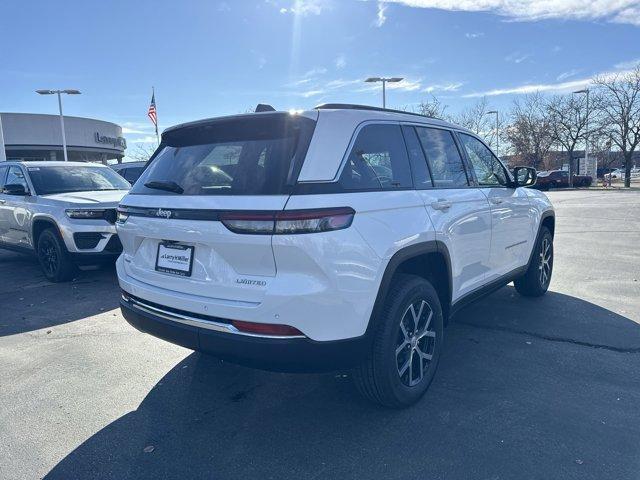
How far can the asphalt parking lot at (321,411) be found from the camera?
264 centimetres

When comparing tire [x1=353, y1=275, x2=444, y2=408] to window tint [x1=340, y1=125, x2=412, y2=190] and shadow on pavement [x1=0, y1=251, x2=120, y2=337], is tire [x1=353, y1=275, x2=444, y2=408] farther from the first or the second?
shadow on pavement [x1=0, y1=251, x2=120, y2=337]

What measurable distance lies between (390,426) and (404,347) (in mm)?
488

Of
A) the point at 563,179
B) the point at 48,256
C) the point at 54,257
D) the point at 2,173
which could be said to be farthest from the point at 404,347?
the point at 563,179

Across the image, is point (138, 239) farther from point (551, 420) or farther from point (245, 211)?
point (551, 420)

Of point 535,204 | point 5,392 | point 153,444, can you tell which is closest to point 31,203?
point 5,392

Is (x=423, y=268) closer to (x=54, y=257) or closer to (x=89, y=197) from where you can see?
(x=89, y=197)

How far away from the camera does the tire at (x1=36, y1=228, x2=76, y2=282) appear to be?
665cm

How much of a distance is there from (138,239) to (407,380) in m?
1.99

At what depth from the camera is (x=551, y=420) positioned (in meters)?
3.02

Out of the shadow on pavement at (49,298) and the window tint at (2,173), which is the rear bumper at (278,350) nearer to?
the shadow on pavement at (49,298)

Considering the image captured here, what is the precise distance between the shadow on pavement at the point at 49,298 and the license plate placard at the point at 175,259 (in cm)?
284

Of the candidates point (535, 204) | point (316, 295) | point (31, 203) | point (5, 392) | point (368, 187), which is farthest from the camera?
point (31, 203)

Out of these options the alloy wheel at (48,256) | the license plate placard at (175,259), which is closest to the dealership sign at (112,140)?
the alloy wheel at (48,256)

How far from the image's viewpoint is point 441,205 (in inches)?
134
